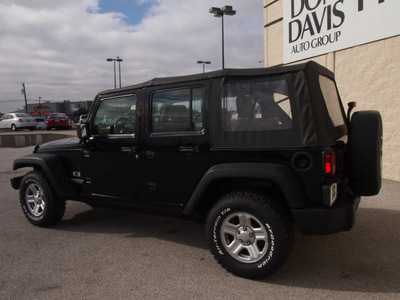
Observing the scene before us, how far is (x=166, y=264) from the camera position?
3.61m

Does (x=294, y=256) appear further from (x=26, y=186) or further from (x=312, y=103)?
(x=26, y=186)

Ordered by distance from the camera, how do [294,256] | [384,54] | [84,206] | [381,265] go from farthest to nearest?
[384,54] < [84,206] < [294,256] < [381,265]

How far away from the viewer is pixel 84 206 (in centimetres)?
605

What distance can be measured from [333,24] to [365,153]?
590 centimetres

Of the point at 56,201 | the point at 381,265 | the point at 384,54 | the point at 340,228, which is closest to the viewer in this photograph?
the point at 340,228

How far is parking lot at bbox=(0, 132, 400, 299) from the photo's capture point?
3033mm

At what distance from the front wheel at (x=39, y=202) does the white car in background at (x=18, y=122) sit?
25.8m

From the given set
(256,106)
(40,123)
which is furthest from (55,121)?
(256,106)

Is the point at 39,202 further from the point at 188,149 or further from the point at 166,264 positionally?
the point at 188,149

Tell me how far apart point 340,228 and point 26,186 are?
4.25 m

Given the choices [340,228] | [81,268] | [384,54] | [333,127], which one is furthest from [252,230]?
[384,54]

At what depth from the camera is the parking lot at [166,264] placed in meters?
3.03

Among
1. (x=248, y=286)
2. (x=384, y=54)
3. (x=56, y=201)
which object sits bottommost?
(x=248, y=286)

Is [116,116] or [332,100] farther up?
[332,100]
